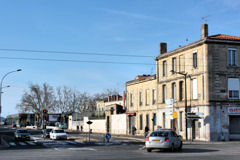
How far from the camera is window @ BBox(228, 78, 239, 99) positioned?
139ft

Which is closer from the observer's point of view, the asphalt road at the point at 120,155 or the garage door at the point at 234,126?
the asphalt road at the point at 120,155

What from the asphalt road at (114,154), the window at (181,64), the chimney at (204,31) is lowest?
the asphalt road at (114,154)

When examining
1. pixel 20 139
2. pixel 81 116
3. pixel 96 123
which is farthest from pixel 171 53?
pixel 81 116

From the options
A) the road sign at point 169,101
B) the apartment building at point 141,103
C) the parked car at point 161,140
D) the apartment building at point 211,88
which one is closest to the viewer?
the parked car at point 161,140

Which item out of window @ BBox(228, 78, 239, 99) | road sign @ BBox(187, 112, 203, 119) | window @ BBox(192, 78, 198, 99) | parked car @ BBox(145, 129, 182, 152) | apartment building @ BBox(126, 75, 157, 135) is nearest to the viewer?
parked car @ BBox(145, 129, 182, 152)

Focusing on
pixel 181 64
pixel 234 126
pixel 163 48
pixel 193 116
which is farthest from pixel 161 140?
pixel 163 48

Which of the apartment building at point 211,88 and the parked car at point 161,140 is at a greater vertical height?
the apartment building at point 211,88

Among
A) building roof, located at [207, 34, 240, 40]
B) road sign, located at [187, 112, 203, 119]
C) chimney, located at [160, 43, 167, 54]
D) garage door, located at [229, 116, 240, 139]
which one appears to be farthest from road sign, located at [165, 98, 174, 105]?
building roof, located at [207, 34, 240, 40]

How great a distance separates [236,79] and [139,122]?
20911 millimetres

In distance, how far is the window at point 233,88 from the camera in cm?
4222

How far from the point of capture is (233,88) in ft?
139

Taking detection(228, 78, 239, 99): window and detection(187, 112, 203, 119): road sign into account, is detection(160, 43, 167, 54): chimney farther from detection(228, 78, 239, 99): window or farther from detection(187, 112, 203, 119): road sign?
detection(187, 112, 203, 119): road sign

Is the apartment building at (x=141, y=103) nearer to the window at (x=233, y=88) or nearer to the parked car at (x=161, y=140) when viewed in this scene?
the window at (x=233, y=88)

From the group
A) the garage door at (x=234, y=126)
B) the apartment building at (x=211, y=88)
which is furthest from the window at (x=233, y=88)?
the garage door at (x=234, y=126)
